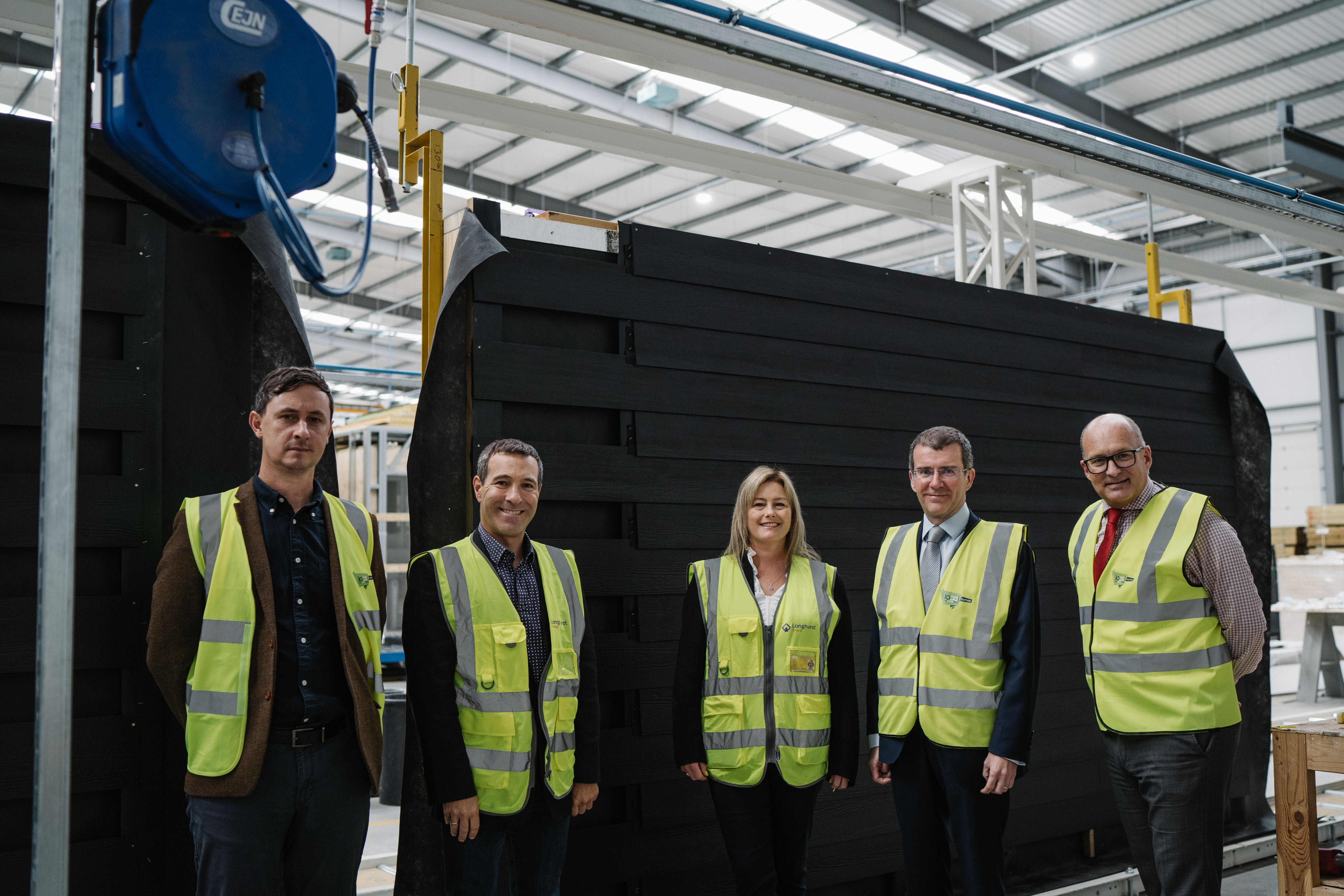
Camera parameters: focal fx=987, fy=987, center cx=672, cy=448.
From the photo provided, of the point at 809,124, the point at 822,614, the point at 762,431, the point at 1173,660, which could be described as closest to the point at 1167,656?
the point at 1173,660

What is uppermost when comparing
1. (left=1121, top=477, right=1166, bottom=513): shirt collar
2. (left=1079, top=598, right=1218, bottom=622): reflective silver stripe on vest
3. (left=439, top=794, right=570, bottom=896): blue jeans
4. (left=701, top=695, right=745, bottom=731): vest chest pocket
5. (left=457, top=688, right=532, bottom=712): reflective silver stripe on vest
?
(left=1121, top=477, right=1166, bottom=513): shirt collar

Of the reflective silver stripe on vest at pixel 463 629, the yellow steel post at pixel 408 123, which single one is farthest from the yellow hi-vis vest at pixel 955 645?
the yellow steel post at pixel 408 123

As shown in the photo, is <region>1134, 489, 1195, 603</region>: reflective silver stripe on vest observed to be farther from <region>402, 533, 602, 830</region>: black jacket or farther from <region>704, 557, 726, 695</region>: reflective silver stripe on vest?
<region>402, 533, 602, 830</region>: black jacket

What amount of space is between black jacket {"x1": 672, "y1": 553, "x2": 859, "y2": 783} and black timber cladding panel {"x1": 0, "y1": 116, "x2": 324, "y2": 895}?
146 cm

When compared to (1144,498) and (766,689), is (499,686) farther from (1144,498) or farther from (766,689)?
(1144,498)

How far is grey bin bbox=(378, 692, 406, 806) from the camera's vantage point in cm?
561

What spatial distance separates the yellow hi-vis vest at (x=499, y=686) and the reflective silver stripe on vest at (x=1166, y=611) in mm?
1867

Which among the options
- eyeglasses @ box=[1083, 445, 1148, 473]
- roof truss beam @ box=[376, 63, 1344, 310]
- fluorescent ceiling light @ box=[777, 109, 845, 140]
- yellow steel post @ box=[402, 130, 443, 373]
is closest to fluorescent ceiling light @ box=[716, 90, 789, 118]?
fluorescent ceiling light @ box=[777, 109, 845, 140]

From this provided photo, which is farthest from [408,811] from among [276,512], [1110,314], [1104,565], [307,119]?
[1110,314]

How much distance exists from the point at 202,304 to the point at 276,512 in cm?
95

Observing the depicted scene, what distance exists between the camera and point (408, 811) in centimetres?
314

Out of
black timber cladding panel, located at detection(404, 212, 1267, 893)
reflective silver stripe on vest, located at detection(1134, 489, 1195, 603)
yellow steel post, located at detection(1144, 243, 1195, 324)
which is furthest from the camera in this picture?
yellow steel post, located at detection(1144, 243, 1195, 324)

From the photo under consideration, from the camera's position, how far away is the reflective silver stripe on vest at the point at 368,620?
2525mm

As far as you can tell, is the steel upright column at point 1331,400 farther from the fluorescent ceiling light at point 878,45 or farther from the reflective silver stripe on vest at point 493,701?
the reflective silver stripe on vest at point 493,701
